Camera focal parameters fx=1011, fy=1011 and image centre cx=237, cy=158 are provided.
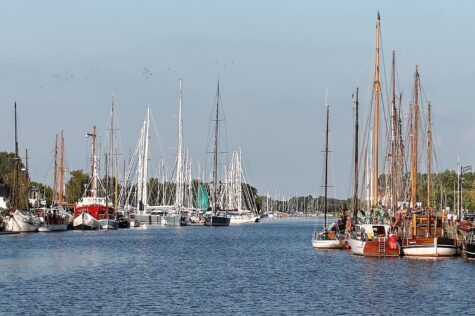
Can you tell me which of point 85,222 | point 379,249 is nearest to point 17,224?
point 85,222

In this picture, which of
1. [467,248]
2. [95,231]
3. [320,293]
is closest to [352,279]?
[320,293]

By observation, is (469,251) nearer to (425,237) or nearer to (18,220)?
(425,237)

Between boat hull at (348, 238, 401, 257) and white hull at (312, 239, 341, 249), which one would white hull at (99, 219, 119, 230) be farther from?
boat hull at (348, 238, 401, 257)

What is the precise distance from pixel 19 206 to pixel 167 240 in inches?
1385

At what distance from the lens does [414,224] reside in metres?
80.6

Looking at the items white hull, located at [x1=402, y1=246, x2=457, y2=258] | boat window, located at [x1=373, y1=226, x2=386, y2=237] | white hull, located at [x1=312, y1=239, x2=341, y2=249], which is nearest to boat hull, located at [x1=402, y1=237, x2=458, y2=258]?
white hull, located at [x1=402, y1=246, x2=457, y2=258]

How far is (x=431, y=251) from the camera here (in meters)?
78.2

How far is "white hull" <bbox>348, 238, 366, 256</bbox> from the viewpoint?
84.1 metres

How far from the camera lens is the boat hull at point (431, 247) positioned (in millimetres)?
78062

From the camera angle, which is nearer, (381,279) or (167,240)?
(381,279)

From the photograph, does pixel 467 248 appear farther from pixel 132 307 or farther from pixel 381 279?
pixel 132 307

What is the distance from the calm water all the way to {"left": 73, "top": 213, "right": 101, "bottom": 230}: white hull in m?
54.8

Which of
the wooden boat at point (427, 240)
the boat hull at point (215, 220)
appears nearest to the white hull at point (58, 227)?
the boat hull at point (215, 220)

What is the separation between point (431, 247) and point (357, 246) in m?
8.79
